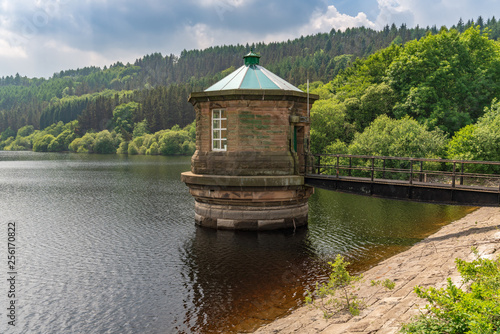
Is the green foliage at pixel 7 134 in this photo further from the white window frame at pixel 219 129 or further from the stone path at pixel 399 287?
the stone path at pixel 399 287

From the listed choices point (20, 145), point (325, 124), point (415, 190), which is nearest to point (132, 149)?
point (20, 145)

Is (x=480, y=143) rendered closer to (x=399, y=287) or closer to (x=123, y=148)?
(x=399, y=287)

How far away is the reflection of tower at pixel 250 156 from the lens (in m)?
19.5

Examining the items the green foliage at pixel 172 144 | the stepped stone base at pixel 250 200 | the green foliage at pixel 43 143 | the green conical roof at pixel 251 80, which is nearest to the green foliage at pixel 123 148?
the green foliage at pixel 172 144

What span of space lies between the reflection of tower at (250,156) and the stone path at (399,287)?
6663 millimetres

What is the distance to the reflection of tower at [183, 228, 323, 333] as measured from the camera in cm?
1070

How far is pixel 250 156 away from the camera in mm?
19625

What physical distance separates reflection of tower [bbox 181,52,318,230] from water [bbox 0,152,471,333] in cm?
116

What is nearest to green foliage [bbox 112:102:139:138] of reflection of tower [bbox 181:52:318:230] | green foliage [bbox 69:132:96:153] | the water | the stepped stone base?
green foliage [bbox 69:132:96:153]

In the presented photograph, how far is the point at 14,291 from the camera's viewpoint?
12.7 m

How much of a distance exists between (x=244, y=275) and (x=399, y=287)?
19.0 feet

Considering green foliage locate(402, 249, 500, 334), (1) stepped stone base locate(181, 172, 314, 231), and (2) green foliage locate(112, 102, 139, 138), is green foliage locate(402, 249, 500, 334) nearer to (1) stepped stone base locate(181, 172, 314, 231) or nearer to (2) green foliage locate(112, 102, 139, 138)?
(1) stepped stone base locate(181, 172, 314, 231)

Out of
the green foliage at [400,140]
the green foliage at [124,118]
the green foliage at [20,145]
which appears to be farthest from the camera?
the green foliage at [20,145]

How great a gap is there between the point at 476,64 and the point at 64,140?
471ft
